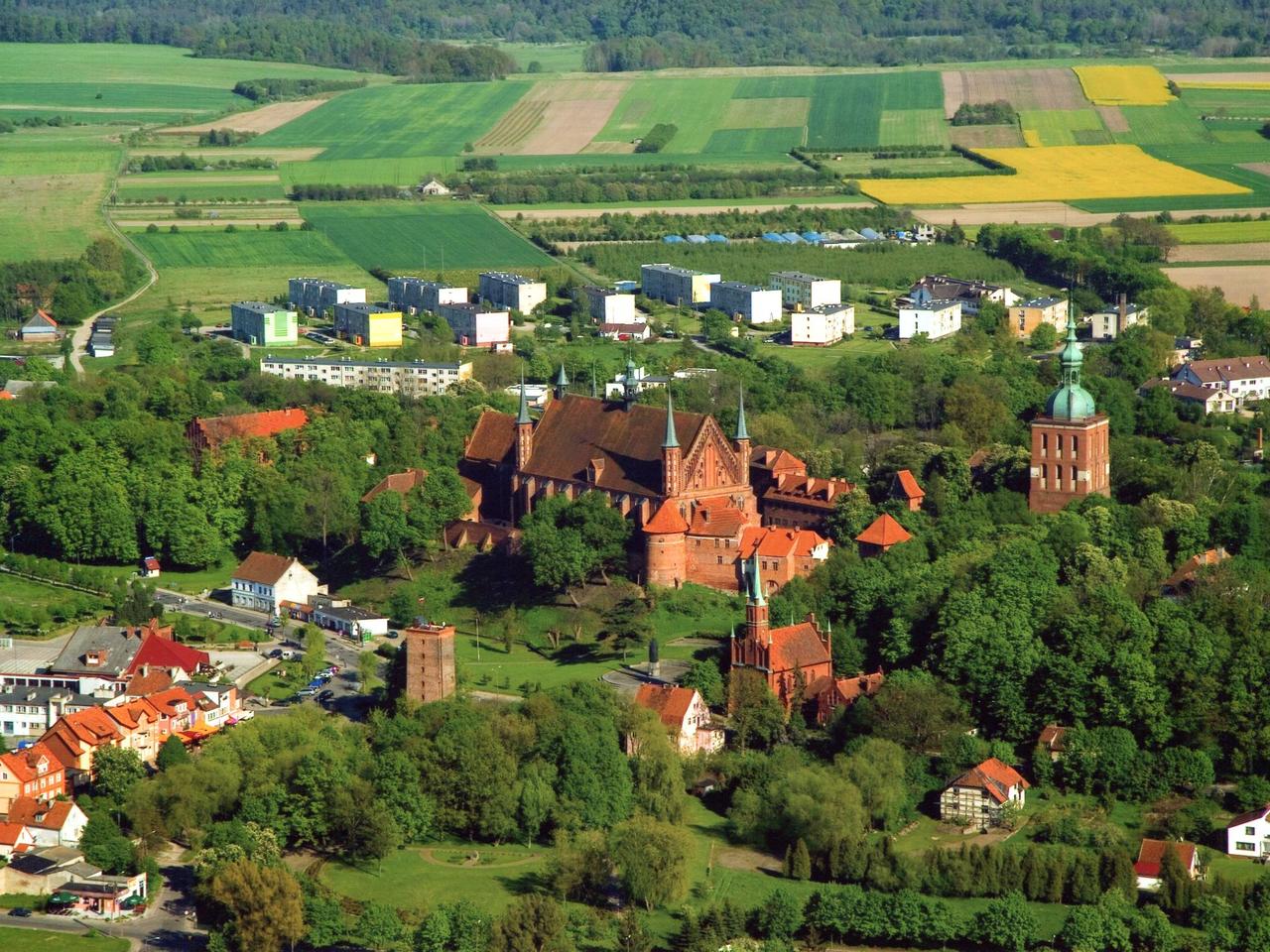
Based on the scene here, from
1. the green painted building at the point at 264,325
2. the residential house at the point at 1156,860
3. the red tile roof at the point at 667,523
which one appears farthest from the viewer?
the green painted building at the point at 264,325

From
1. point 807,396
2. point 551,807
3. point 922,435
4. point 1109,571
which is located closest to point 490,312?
point 807,396

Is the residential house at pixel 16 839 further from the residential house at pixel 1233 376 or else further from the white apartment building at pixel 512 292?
the white apartment building at pixel 512 292

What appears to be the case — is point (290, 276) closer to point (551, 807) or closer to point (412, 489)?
point (412, 489)

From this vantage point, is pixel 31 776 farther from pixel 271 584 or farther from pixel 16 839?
pixel 271 584

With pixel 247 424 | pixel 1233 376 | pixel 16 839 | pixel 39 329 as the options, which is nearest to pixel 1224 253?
pixel 1233 376

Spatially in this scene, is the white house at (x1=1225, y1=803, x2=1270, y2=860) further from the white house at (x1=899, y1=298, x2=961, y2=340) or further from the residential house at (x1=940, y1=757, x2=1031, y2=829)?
the white house at (x1=899, y1=298, x2=961, y2=340)

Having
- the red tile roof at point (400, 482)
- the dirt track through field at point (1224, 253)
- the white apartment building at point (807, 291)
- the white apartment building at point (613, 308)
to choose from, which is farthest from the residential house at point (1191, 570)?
the dirt track through field at point (1224, 253)
